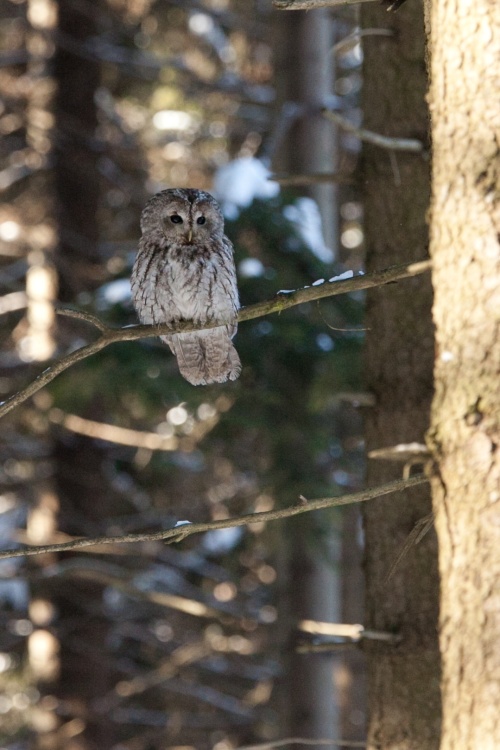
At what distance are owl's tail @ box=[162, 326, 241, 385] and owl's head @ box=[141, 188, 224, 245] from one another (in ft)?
1.71

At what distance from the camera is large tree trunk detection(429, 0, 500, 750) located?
239cm

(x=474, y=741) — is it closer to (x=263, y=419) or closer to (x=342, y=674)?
(x=263, y=419)

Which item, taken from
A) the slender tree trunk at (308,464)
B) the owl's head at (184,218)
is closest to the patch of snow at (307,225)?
the slender tree trunk at (308,464)

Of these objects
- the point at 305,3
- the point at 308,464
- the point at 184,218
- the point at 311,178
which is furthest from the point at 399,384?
the point at 308,464

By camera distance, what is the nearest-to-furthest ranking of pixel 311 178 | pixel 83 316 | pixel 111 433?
1. pixel 83 316
2. pixel 311 178
3. pixel 111 433

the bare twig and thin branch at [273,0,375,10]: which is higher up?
the bare twig

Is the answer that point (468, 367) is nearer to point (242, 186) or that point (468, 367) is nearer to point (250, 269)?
point (250, 269)

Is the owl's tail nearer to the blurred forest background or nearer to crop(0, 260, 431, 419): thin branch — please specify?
the blurred forest background

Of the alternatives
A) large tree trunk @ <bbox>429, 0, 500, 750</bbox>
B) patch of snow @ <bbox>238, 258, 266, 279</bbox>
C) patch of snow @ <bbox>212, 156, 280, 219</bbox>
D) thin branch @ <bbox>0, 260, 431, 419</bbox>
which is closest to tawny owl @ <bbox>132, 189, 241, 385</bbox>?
patch of snow @ <bbox>238, 258, 266, 279</bbox>

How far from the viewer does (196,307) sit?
5.20 metres

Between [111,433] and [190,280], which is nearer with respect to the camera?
[190,280]

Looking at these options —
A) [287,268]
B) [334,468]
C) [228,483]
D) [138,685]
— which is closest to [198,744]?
[228,483]

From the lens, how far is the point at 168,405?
7.74 meters

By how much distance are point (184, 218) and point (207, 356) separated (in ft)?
2.47
